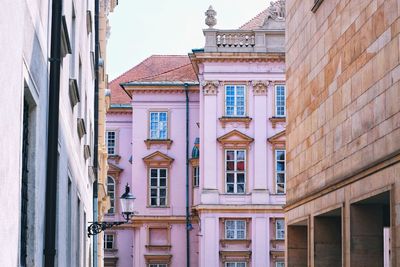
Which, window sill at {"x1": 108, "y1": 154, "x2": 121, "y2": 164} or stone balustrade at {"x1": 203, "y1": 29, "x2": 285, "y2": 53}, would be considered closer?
stone balustrade at {"x1": 203, "y1": 29, "x2": 285, "y2": 53}

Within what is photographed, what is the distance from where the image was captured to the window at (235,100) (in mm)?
48188

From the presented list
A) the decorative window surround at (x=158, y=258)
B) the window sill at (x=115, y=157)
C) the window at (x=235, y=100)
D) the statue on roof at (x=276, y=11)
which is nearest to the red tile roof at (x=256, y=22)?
the statue on roof at (x=276, y=11)

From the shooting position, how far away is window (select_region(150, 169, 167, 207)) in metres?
52.8

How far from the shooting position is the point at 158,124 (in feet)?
176

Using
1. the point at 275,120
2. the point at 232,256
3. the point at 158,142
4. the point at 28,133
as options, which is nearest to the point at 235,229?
the point at 232,256

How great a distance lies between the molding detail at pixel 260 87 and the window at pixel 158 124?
6966mm

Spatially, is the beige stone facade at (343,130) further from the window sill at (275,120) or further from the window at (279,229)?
the window sill at (275,120)

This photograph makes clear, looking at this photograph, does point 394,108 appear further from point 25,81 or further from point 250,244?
point 250,244

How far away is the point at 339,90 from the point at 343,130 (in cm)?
73

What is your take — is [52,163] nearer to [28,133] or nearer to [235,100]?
[28,133]

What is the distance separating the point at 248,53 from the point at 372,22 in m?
34.7

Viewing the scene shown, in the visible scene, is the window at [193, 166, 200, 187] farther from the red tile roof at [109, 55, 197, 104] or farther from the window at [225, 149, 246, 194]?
the red tile roof at [109, 55, 197, 104]

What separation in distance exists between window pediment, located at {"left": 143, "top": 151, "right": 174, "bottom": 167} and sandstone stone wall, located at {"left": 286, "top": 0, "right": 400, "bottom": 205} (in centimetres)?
3283

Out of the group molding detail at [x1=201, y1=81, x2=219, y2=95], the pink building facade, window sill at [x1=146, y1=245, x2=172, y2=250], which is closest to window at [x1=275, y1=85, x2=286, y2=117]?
the pink building facade
